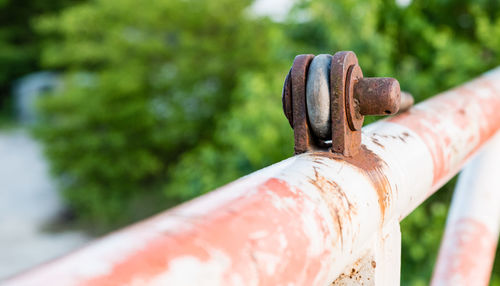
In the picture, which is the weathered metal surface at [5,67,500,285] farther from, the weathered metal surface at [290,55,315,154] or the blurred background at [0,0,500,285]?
the blurred background at [0,0,500,285]

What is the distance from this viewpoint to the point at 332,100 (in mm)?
473

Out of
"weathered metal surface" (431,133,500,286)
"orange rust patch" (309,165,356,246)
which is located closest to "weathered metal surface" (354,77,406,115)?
"orange rust patch" (309,165,356,246)

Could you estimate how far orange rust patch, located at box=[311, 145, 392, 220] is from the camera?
44cm

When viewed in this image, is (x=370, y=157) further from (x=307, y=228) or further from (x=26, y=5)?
(x=26, y=5)

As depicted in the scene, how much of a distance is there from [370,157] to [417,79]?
2.63m

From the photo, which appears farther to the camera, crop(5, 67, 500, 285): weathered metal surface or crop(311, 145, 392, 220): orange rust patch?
crop(311, 145, 392, 220): orange rust patch

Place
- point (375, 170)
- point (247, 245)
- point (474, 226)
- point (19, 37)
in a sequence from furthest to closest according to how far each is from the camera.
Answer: point (19, 37) < point (474, 226) < point (375, 170) < point (247, 245)

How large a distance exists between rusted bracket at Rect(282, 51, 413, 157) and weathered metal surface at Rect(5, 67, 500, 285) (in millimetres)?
31

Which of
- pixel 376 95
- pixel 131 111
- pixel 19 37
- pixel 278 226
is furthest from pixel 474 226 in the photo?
pixel 19 37

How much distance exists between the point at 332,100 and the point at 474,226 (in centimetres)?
45

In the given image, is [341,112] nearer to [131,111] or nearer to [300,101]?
[300,101]

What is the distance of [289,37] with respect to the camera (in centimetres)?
347

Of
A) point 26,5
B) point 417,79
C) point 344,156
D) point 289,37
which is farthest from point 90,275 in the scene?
point 26,5

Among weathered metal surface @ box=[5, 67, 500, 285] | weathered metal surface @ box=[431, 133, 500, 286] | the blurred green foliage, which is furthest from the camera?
the blurred green foliage
